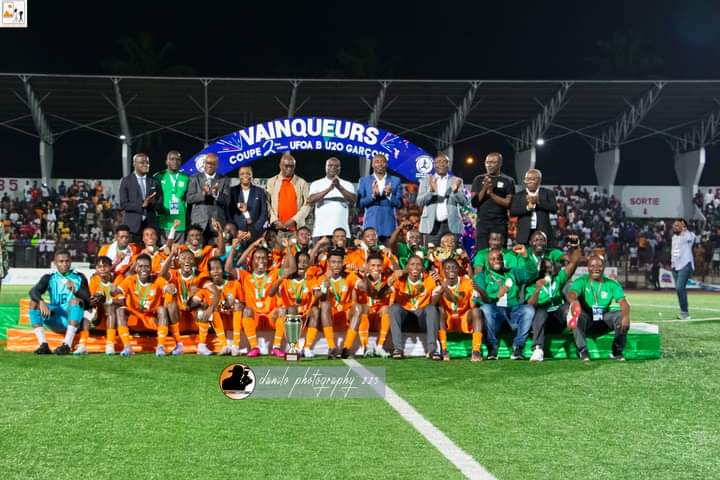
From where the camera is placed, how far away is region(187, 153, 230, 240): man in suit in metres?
10.0

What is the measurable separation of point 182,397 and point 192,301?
276 cm

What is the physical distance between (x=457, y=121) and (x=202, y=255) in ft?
74.6

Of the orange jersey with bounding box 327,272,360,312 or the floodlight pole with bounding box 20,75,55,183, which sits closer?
the orange jersey with bounding box 327,272,360,312

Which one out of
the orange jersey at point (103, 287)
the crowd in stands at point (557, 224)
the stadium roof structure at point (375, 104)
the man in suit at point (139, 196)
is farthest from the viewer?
the stadium roof structure at point (375, 104)

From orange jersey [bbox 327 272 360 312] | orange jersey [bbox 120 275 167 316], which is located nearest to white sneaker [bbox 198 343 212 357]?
orange jersey [bbox 120 275 167 316]

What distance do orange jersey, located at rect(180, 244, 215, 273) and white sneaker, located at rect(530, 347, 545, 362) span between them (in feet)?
12.3

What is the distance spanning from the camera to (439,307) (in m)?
8.84

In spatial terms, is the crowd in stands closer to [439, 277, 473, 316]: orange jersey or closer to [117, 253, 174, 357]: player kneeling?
[439, 277, 473, 316]: orange jersey

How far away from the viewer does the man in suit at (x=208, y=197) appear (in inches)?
394

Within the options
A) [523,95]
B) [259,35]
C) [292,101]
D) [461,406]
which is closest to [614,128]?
[523,95]

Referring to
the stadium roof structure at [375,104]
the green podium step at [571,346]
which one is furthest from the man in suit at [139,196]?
the stadium roof structure at [375,104]

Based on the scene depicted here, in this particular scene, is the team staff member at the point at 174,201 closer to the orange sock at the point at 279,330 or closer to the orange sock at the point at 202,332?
the orange sock at the point at 202,332

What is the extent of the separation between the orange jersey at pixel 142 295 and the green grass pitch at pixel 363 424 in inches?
33.1

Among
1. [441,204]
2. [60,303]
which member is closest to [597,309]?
[441,204]
